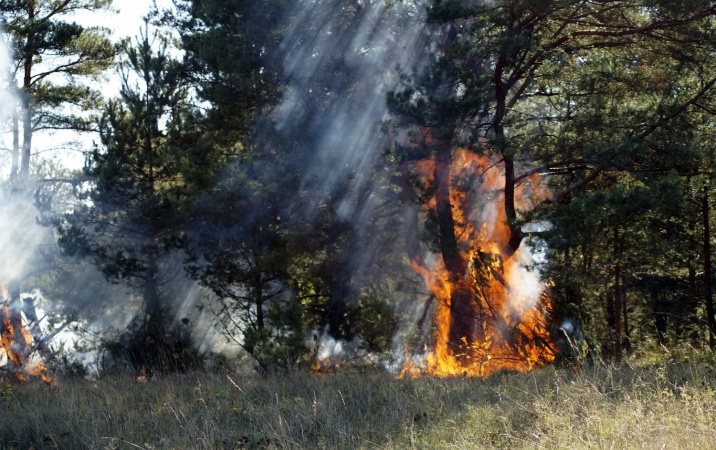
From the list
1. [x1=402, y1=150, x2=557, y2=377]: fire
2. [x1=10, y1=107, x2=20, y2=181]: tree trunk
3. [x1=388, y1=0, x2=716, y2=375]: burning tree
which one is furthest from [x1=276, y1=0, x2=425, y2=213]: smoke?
[x1=10, y1=107, x2=20, y2=181]: tree trunk

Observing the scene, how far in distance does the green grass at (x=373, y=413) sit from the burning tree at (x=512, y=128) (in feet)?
17.8

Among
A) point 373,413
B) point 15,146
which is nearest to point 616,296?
point 373,413

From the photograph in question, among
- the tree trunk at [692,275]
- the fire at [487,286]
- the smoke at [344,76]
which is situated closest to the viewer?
the fire at [487,286]

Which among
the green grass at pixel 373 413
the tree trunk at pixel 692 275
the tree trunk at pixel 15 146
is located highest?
the tree trunk at pixel 692 275

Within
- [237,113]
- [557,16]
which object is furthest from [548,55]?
[237,113]

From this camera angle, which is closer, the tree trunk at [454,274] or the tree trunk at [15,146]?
the tree trunk at [454,274]

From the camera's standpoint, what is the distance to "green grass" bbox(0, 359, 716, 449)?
193 inches

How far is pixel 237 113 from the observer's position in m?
15.7

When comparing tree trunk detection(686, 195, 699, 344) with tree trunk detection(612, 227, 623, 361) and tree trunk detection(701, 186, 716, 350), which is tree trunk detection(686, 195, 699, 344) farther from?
tree trunk detection(612, 227, 623, 361)

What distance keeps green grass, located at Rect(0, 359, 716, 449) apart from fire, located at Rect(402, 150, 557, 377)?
501 cm

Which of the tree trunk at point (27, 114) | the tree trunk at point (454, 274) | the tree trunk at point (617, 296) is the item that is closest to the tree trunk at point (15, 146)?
the tree trunk at point (27, 114)

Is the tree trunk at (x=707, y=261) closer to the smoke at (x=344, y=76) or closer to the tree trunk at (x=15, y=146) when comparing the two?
the smoke at (x=344, y=76)

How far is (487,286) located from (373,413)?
8099 mm

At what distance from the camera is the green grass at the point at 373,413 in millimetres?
4914
